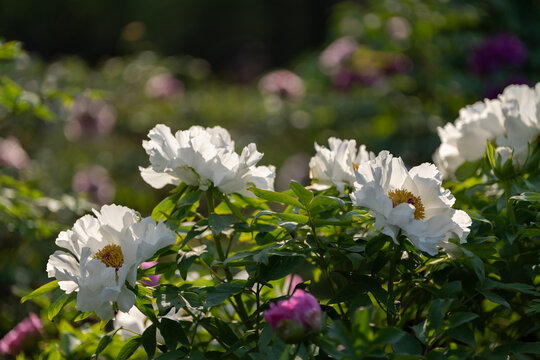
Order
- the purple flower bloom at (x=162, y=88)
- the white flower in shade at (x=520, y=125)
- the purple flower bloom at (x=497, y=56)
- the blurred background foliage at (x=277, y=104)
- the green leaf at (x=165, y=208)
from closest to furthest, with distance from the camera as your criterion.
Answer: the green leaf at (x=165, y=208) → the white flower in shade at (x=520, y=125) → the blurred background foliage at (x=277, y=104) → the purple flower bloom at (x=497, y=56) → the purple flower bloom at (x=162, y=88)

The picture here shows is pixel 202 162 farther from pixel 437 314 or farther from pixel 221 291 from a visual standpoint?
pixel 437 314

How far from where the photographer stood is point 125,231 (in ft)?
2.43

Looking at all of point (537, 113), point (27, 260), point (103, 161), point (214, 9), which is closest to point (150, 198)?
point (103, 161)

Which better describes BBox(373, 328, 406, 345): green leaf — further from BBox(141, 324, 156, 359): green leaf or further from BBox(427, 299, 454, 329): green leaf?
BBox(141, 324, 156, 359): green leaf

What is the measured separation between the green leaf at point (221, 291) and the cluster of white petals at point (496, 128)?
1.55 feet

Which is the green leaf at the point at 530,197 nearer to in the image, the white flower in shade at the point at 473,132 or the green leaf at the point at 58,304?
the white flower in shade at the point at 473,132

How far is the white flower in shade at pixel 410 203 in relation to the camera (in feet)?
2.27

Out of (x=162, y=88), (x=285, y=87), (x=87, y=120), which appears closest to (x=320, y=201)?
(x=87, y=120)

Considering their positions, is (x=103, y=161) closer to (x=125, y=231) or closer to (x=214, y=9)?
(x=125, y=231)

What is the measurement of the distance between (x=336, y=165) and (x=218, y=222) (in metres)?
0.20

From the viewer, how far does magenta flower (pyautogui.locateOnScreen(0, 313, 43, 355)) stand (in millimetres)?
1117

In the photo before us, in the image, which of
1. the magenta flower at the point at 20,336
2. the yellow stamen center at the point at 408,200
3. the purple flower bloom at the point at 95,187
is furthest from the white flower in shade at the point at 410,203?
the purple flower bloom at the point at 95,187

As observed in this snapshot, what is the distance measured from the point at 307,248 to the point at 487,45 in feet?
8.07

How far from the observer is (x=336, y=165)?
0.87m
